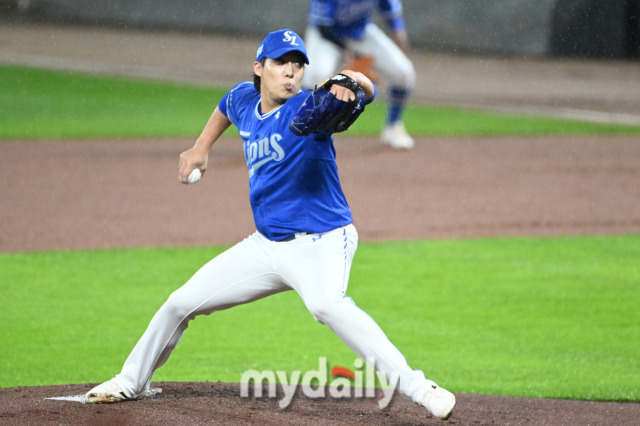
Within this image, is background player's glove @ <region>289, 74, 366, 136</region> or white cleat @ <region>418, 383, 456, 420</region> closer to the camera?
background player's glove @ <region>289, 74, 366, 136</region>

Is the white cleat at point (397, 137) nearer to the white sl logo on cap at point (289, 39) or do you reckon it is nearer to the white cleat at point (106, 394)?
the white sl logo on cap at point (289, 39)

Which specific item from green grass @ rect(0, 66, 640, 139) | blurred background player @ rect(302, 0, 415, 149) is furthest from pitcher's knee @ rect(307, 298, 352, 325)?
green grass @ rect(0, 66, 640, 139)

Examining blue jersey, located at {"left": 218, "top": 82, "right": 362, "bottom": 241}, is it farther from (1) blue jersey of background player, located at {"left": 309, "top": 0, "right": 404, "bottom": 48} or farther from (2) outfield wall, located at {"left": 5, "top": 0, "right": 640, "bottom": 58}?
(2) outfield wall, located at {"left": 5, "top": 0, "right": 640, "bottom": 58}

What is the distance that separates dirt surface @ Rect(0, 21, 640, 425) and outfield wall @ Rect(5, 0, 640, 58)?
10.3m

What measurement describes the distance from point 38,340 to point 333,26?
677cm

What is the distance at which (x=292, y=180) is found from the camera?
457 centimetres

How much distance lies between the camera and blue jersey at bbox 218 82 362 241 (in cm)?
454

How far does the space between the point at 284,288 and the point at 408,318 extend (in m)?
2.54

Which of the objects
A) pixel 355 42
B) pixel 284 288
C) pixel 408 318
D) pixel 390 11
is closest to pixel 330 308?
pixel 284 288

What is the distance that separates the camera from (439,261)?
8.72 meters

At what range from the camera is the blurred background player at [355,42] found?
40.3ft

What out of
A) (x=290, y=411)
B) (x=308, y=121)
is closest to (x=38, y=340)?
(x=290, y=411)

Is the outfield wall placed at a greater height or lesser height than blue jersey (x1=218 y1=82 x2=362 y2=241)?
greater

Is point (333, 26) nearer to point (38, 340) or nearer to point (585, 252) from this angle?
point (585, 252)
